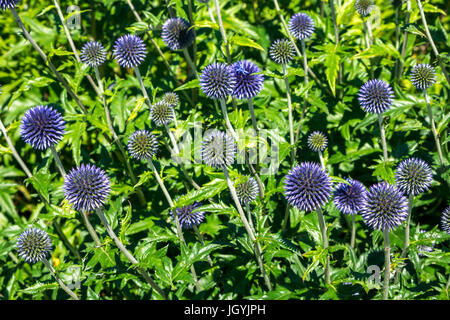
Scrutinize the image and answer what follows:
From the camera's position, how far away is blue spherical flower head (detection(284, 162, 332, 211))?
7.66ft

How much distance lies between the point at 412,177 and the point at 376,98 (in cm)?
73

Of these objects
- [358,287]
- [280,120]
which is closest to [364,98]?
[280,120]

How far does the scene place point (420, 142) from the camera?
3.46m

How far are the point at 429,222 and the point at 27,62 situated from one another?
5.00 meters

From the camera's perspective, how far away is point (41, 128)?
9.04ft

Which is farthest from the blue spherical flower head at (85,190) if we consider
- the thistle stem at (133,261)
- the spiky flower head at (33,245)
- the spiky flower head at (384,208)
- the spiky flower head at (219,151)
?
the spiky flower head at (384,208)

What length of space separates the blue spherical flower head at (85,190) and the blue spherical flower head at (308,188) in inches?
54.0

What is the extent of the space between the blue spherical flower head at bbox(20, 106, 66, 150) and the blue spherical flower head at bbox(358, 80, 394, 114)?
8.37 feet

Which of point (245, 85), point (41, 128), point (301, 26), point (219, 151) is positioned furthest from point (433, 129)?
point (41, 128)

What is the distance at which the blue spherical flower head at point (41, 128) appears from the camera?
2746 mm

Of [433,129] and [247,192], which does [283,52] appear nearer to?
[247,192]

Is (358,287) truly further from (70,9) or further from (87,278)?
(70,9)

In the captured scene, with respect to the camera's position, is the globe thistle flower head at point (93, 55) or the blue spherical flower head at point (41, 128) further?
the globe thistle flower head at point (93, 55)

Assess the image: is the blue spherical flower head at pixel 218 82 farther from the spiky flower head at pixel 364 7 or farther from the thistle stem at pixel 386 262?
the spiky flower head at pixel 364 7
